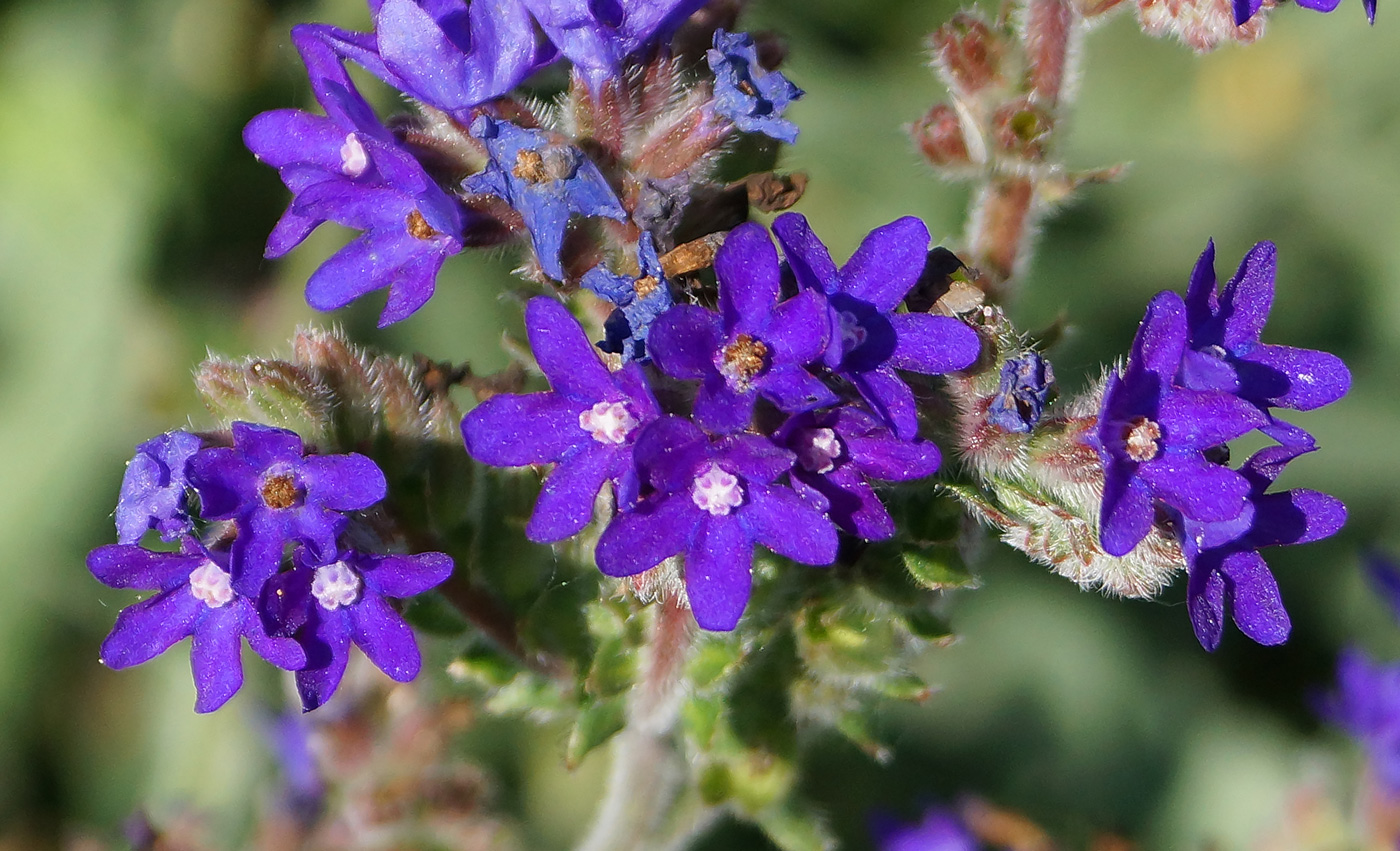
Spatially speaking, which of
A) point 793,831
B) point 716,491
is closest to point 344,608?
point 716,491

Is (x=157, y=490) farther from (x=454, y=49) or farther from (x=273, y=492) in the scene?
(x=454, y=49)

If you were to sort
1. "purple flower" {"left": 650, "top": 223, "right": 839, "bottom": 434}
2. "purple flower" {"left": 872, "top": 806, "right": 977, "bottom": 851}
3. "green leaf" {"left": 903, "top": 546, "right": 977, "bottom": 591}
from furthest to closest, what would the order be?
"purple flower" {"left": 872, "top": 806, "right": 977, "bottom": 851} < "green leaf" {"left": 903, "top": 546, "right": 977, "bottom": 591} < "purple flower" {"left": 650, "top": 223, "right": 839, "bottom": 434}

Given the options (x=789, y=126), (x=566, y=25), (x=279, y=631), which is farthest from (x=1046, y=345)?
(x=279, y=631)

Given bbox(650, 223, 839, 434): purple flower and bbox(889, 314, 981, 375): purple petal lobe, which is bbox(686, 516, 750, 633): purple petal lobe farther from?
bbox(889, 314, 981, 375): purple petal lobe

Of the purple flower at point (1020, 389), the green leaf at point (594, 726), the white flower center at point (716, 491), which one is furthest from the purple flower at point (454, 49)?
the green leaf at point (594, 726)

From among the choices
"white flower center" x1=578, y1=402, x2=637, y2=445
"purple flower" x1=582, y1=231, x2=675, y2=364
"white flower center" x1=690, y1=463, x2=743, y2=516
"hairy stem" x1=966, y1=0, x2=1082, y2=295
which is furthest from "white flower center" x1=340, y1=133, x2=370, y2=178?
"hairy stem" x1=966, y1=0, x2=1082, y2=295

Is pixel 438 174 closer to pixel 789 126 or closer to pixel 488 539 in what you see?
pixel 789 126
